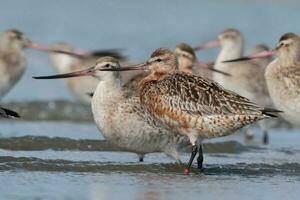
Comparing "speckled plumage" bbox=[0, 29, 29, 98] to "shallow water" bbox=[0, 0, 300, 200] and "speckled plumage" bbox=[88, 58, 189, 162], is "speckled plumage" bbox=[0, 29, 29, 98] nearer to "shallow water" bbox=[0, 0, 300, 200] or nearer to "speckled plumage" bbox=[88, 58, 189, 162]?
"shallow water" bbox=[0, 0, 300, 200]

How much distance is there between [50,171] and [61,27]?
13.7 metres

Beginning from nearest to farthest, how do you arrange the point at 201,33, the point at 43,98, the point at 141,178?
the point at 141,178, the point at 43,98, the point at 201,33

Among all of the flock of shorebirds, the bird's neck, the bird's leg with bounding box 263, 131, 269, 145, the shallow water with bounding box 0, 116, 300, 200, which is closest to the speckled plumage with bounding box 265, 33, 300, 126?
the flock of shorebirds

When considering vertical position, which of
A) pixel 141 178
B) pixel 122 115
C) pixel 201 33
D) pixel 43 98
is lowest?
pixel 141 178

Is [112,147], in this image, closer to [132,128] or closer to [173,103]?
[132,128]

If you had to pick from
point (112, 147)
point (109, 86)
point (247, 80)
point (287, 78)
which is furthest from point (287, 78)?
point (247, 80)

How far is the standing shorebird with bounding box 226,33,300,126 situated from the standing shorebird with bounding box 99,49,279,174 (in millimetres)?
2314

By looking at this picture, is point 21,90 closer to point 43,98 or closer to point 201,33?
point 43,98

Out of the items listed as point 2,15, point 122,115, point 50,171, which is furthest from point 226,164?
point 2,15

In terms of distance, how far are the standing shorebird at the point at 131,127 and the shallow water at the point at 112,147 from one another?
8.1 inches

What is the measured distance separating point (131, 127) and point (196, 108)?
1.05 m

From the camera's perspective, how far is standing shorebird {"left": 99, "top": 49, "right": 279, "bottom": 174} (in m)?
9.89

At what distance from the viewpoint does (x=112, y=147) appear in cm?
1241

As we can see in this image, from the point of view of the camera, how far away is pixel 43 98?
17734mm
